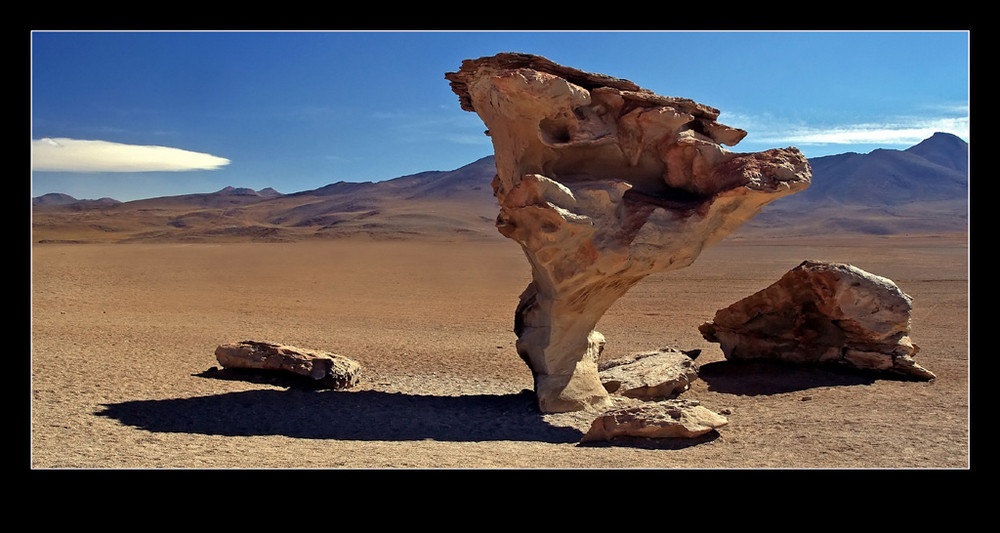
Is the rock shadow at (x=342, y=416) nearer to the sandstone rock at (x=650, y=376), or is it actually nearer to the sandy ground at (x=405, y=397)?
the sandy ground at (x=405, y=397)

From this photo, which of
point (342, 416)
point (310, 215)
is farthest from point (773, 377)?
point (310, 215)

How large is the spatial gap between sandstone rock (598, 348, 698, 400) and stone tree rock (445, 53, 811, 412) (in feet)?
2.84

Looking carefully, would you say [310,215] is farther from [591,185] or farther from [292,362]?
[591,185]

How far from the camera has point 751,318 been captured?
12.0m

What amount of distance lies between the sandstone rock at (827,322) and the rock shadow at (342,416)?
4.49 meters

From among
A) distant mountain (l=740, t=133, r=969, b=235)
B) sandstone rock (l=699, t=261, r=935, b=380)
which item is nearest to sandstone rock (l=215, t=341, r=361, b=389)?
sandstone rock (l=699, t=261, r=935, b=380)

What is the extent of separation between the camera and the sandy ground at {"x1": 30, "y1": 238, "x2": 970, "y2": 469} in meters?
6.64

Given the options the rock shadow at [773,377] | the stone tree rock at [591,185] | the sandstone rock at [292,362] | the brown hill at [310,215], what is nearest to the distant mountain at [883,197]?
the brown hill at [310,215]

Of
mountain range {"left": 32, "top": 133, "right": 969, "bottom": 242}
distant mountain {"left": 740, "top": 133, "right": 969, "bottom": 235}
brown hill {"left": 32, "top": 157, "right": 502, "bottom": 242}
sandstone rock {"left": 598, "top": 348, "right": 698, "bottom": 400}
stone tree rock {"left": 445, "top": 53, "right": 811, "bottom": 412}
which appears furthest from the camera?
distant mountain {"left": 740, "top": 133, "right": 969, "bottom": 235}

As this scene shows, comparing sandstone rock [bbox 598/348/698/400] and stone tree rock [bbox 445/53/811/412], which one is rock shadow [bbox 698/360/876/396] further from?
stone tree rock [bbox 445/53/811/412]

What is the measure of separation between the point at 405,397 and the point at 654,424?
3.59 meters

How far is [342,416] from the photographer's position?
835 centimetres

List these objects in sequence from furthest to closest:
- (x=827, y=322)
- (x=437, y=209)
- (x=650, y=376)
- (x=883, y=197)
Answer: (x=883, y=197) → (x=437, y=209) → (x=827, y=322) → (x=650, y=376)

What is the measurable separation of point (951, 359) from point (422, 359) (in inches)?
A: 349
